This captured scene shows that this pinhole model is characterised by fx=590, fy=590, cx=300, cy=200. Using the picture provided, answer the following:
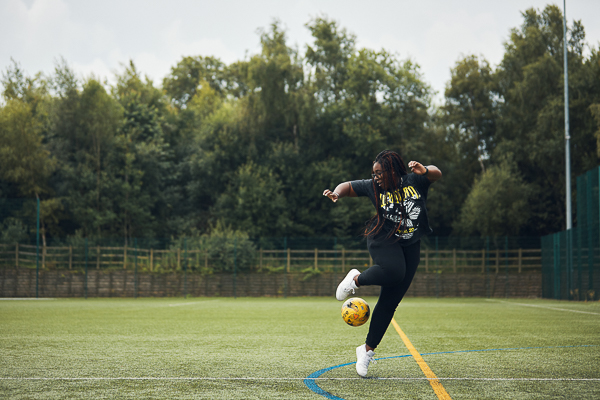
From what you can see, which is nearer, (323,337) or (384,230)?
(384,230)

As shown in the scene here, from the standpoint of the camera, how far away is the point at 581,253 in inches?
709

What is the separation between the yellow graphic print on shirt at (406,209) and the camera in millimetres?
4402

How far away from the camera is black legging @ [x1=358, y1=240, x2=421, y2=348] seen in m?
4.30

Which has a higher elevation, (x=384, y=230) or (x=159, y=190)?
(x=159, y=190)

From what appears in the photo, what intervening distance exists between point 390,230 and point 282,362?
68.9 inches

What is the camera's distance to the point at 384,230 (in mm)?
→ 4453

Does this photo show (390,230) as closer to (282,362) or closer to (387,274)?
(387,274)

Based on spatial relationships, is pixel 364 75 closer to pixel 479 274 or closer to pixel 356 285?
pixel 479 274

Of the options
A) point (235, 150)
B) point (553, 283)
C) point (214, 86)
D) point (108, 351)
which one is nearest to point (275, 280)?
point (553, 283)

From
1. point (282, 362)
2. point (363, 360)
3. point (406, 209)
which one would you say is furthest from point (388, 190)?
point (282, 362)

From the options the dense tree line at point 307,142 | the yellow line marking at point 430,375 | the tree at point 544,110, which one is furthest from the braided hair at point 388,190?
the tree at point 544,110

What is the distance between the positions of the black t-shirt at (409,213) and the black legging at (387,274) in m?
0.08

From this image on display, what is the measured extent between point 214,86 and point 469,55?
20474 mm

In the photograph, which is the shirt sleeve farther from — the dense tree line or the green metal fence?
the dense tree line
